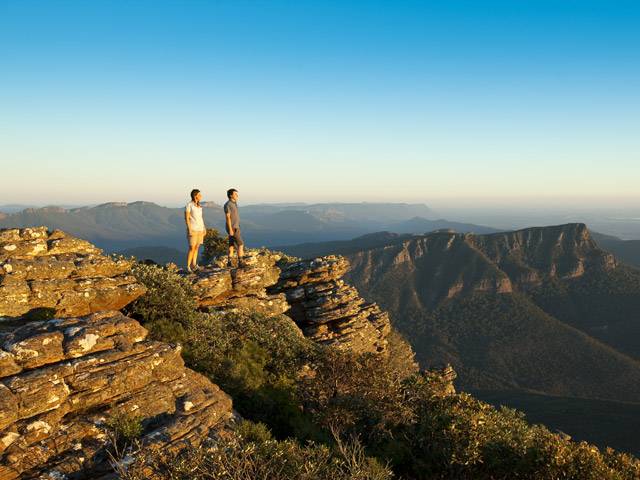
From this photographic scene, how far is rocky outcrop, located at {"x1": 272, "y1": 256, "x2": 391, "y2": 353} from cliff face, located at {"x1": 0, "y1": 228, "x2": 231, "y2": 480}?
57.7 feet

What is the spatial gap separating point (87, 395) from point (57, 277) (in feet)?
19.7

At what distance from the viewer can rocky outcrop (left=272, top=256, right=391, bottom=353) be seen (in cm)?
2983

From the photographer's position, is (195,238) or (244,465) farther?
(195,238)

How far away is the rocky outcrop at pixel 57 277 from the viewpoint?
484 inches

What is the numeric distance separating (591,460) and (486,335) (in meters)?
145

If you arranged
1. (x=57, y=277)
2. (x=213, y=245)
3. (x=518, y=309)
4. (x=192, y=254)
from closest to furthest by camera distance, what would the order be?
1. (x=57, y=277)
2. (x=192, y=254)
3. (x=213, y=245)
4. (x=518, y=309)

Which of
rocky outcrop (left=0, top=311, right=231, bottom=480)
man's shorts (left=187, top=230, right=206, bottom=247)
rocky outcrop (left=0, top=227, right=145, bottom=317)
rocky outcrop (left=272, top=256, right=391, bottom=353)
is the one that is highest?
man's shorts (left=187, top=230, right=206, bottom=247)

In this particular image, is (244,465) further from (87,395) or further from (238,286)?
(238,286)

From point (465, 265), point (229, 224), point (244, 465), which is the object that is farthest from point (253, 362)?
point (465, 265)

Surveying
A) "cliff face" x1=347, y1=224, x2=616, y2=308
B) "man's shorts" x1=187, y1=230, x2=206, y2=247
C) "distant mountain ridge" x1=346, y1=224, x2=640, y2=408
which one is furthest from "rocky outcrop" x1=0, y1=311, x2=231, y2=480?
"cliff face" x1=347, y1=224, x2=616, y2=308

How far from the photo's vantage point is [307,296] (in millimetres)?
30734

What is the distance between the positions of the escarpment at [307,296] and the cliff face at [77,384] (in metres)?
10.2

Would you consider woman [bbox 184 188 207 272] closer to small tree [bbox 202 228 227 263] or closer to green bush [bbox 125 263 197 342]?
green bush [bbox 125 263 197 342]

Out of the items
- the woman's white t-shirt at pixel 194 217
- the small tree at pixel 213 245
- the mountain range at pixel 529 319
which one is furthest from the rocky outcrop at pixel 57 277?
the mountain range at pixel 529 319
